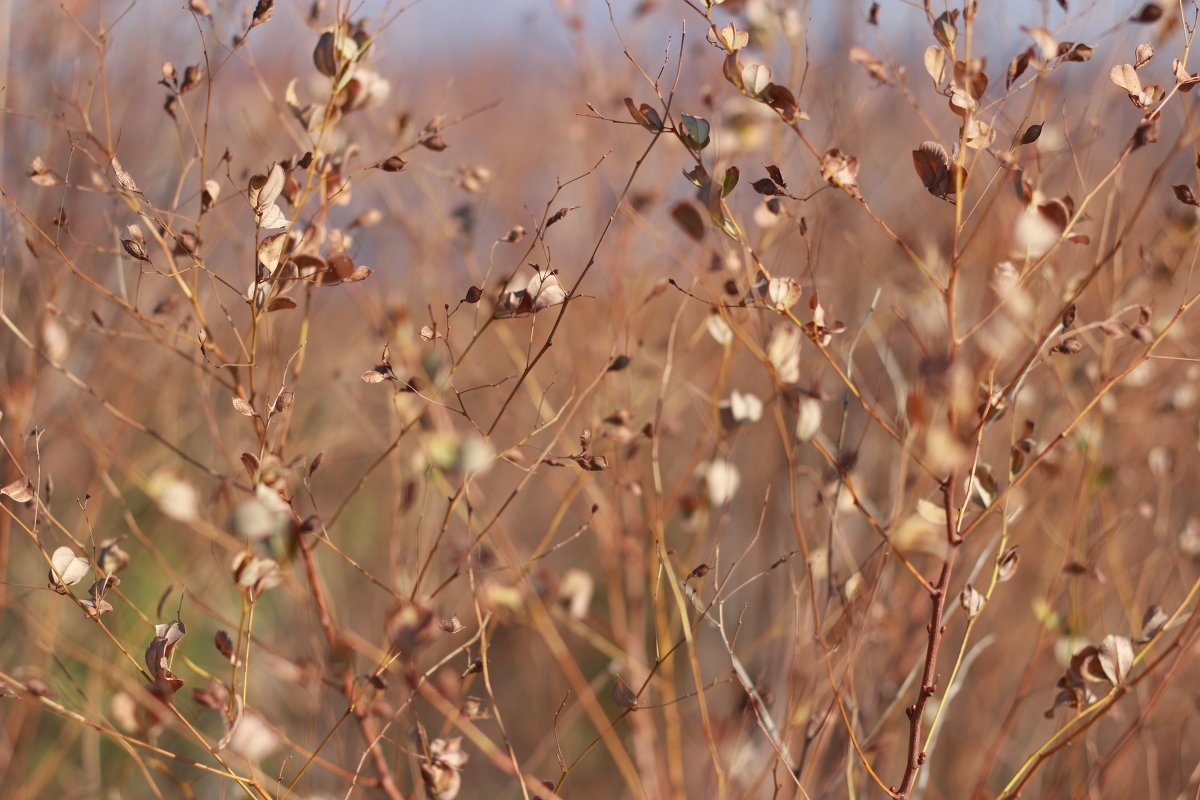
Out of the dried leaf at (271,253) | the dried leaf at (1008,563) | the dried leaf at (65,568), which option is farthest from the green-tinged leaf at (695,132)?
the dried leaf at (65,568)

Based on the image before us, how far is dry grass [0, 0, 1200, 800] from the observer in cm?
111

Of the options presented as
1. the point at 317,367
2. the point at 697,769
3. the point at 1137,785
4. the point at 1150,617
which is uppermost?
the point at 317,367

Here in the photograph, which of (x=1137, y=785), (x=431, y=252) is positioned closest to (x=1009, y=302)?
(x=431, y=252)

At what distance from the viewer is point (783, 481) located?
2859mm

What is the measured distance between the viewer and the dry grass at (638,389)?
111cm

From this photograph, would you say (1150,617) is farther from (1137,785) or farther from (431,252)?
(1137,785)

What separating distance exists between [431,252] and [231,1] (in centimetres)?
75

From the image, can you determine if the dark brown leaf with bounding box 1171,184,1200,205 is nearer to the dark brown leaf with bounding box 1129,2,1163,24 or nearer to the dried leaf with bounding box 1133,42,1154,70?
the dried leaf with bounding box 1133,42,1154,70

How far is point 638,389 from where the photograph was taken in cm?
320

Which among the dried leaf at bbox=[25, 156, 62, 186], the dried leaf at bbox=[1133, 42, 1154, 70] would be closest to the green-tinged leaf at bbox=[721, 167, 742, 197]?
the dried leaf at bbox=[1133, 42, 1154, 70]

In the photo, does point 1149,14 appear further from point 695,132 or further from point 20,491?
point 20,491

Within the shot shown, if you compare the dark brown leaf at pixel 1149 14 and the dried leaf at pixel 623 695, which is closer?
the dried leaf at pixel 623 695

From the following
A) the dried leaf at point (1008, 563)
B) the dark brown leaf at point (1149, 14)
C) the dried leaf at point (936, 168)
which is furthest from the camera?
the dark brown leaf at point (1149, 14)

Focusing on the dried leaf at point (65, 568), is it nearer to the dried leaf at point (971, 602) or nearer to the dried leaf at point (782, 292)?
the dried leaf at point (782, 292)
